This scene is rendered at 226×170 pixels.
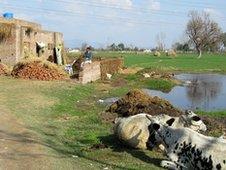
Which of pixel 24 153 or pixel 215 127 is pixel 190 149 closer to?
pixel 24 153

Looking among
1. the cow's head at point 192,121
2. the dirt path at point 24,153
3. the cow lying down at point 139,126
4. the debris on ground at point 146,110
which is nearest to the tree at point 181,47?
the debris on ground at point 146,110

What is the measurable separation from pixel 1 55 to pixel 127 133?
80.4ft

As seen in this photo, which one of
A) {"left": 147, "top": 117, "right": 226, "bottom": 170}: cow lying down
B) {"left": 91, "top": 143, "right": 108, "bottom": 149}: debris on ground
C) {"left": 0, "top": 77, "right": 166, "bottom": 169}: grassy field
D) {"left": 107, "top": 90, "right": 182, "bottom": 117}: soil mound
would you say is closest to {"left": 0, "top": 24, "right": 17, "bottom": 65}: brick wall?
{"left": 0, "top": 77, "right": 166, "bottom": 169}: grassy field

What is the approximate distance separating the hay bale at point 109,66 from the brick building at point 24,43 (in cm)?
458

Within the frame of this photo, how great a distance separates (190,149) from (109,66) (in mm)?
32483

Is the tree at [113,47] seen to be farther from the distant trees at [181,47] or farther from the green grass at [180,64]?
the green grass at [180,64]

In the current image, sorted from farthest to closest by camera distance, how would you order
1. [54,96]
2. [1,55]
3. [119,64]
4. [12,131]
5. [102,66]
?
1. [119,64]
2. [102,66]
3. [1,55]
4. [54,96]
5. [12,131]

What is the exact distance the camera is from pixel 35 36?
4297cm

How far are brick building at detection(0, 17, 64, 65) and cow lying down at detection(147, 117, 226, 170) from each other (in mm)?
25986

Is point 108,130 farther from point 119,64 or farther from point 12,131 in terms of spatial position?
point 119,64

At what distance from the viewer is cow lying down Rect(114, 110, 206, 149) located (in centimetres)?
1342

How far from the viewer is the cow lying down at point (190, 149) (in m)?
10.4

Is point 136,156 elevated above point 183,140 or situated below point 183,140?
below

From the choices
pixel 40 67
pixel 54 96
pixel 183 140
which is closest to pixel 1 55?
pixel 40 67
